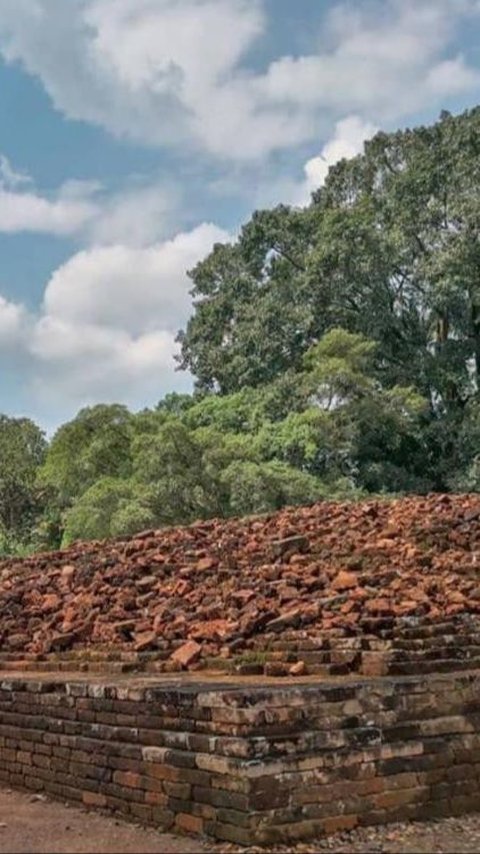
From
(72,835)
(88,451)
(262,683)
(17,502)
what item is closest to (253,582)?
(262,683)

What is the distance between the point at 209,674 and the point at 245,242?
18.9 meters

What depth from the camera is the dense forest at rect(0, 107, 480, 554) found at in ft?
53.1

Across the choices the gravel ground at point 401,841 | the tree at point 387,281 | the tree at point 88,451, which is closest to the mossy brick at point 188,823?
the gravel ground at point 401,841

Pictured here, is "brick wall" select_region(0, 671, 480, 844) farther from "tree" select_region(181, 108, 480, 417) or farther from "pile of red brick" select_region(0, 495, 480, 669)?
"tree" select_region(181, 108, 480, 417)

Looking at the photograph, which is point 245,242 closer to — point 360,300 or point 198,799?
point 360,300

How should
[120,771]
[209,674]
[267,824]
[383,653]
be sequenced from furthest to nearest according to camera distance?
1. [209,674]
2. [383,653]
3. [120,771]
4. [267,824]

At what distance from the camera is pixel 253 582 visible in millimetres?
6906

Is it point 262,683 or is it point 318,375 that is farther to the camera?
point 318,375

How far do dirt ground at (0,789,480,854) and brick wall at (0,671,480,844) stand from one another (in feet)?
0.20

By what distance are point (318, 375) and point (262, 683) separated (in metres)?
13.5

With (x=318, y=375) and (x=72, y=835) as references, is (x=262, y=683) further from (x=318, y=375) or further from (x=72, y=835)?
(x=318, y=375)

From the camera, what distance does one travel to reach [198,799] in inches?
150

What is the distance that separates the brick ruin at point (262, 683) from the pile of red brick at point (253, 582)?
22 mm

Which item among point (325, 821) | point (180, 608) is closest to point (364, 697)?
point (325, 821)
